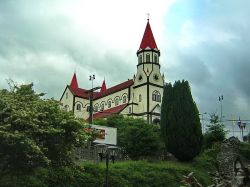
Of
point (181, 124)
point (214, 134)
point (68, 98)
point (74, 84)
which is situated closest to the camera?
point (181, 124)

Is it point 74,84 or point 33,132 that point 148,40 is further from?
point 33,132

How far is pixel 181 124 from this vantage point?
3600 centimetres

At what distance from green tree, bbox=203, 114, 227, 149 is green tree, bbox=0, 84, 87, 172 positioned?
23.0 m

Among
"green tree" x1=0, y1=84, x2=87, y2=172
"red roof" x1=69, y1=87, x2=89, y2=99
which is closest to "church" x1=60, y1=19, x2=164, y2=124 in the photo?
"red roof" x1=69, y1=87, x2=89, y2=99

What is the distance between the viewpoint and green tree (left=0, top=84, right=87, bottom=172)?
1994 cm

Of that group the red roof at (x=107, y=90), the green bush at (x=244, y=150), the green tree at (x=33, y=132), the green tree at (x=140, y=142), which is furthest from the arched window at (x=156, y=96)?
the green tree at (x=33, y=132)

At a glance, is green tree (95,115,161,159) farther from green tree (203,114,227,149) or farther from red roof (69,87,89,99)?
red roof (69,87,89,99)

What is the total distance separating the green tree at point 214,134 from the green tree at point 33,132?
2302 centimetres

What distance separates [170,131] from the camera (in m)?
36.2

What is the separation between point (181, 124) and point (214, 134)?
8885 mm

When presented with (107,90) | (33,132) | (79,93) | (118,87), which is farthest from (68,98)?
(33,132)

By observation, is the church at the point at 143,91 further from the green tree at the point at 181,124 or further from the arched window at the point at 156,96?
the green tree at the point at 181,124

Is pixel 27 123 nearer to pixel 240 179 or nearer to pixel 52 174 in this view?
pixel 52 174

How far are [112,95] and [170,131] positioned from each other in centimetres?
4307
